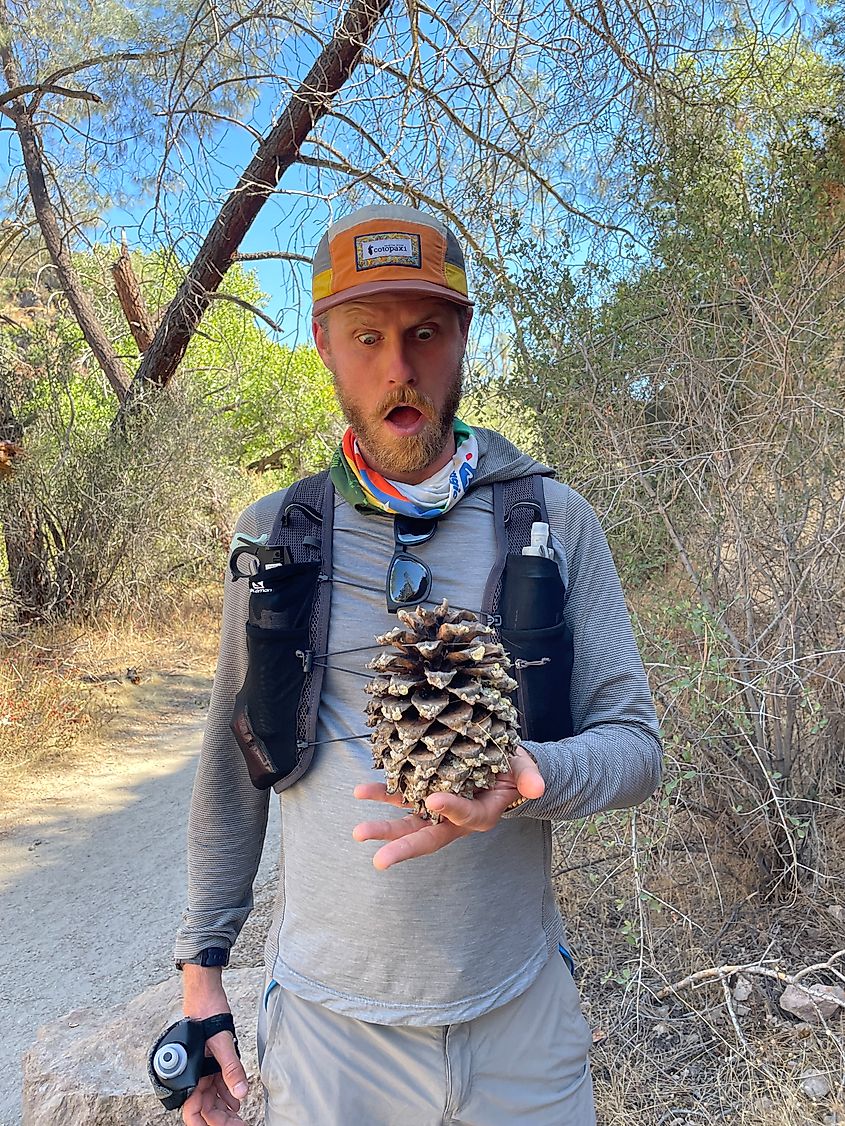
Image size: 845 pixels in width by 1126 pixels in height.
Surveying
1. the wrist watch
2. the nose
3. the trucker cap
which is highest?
the trucker cap

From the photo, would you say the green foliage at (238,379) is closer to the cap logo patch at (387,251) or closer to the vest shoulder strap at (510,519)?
the cap logo patch at (387,251)

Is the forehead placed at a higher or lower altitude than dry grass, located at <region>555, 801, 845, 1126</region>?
higher

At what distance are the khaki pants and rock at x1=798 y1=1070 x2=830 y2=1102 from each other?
140cm

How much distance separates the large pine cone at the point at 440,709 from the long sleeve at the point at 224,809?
0.54m

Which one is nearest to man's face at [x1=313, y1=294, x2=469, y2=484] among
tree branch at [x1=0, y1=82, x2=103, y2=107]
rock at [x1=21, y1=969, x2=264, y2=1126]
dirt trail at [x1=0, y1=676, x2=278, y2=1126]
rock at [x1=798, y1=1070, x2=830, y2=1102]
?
rock at [x1=21, y1=969, x2=264, y2=1126]

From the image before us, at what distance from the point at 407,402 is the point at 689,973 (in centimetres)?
246

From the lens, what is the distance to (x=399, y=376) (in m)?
1.48

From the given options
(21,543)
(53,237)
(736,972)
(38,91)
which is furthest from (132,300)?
(736,972)

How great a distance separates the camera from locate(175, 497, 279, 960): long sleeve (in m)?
1.58

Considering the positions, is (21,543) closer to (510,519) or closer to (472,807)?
(510,519)

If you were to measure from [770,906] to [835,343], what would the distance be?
2257mm

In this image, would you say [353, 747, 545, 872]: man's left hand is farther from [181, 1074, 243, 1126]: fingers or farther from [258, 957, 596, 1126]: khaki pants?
[181, 1074, 243, 1126]: fingers

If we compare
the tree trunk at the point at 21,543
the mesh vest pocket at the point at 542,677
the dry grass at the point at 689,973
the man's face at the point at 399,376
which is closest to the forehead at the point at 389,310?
the man's face at the point at 399,376

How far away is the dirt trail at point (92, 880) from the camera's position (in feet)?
12.3
